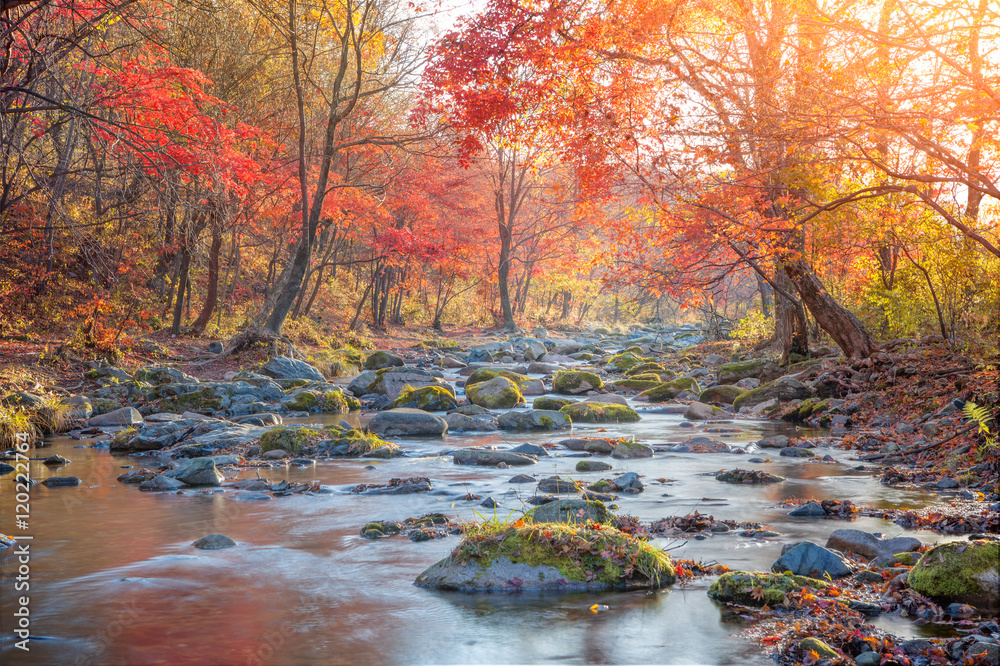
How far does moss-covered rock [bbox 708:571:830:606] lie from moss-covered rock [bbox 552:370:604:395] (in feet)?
37.6

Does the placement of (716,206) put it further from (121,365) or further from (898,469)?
(121,365)

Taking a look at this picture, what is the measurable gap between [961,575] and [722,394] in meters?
10.7

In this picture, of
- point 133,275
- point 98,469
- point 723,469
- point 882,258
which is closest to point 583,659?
point 723,469

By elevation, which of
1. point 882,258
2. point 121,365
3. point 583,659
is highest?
point 882,258

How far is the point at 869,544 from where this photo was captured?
487cm

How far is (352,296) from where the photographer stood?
106 feet

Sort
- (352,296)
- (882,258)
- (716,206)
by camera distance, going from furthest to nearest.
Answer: (352,296)
(882,258)
(716,206)

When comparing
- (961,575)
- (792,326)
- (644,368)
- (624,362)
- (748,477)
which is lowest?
(748,477)

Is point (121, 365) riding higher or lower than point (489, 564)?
higher

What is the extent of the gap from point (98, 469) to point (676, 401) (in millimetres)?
10562

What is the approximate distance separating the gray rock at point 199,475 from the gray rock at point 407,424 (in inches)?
138

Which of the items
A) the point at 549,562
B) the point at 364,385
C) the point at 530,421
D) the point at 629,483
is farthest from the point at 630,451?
the point at 364,385

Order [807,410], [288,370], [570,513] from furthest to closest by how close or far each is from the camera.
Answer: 1. [288,370]
2. [807,410]
3. [570,513]

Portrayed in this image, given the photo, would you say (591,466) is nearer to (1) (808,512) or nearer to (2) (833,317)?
(1) (808,512)
